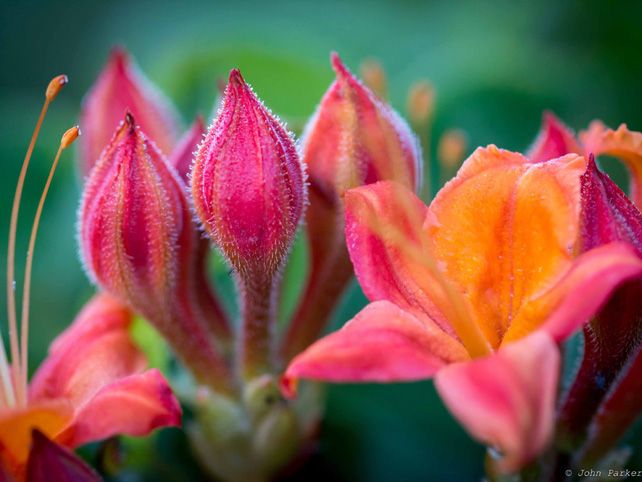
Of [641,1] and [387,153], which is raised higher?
[641,1]

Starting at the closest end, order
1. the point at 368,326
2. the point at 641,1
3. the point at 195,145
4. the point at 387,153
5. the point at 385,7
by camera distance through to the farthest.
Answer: the point at 368,326 < the point at 387,153 < the point at 195,145 < the point at 641,1 < the point at 385,7

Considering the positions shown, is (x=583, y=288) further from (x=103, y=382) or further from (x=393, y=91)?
(x=393, y=91)

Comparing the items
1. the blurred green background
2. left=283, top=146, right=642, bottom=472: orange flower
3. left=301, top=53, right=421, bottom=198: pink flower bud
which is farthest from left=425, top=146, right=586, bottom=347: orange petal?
the blurred green background

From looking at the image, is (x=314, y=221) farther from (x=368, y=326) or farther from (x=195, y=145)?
(x=368, y=326)

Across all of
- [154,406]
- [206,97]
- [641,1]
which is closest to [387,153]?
[154,406]

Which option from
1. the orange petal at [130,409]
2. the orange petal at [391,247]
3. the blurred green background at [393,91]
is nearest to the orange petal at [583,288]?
the orange petal at [391,247]

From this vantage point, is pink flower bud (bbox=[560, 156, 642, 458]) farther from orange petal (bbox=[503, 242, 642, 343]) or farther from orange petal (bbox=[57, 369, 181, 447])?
orange petal (bbox=[57, 369, 181, 447])
